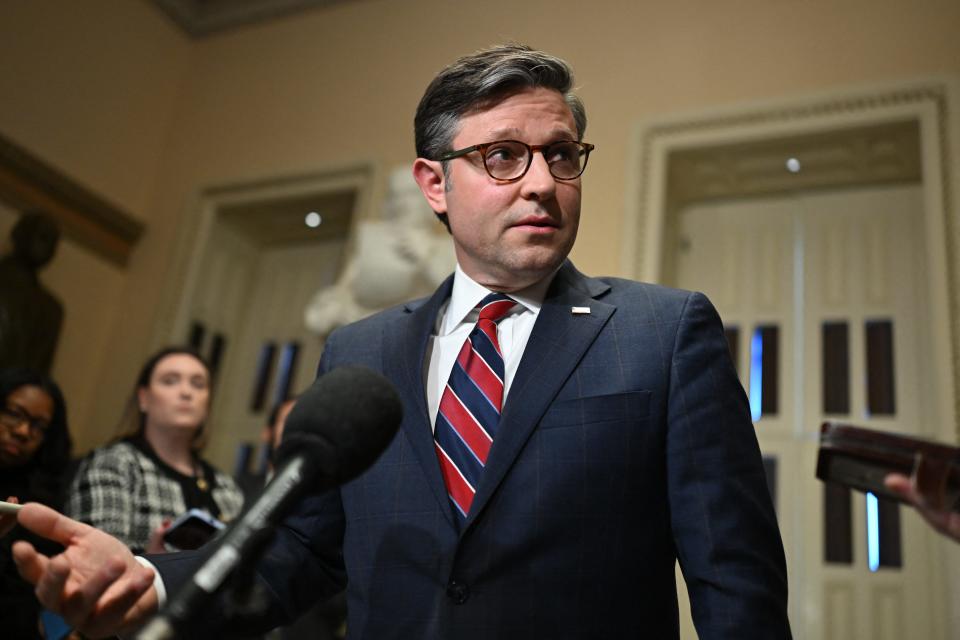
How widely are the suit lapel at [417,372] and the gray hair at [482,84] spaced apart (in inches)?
10.7

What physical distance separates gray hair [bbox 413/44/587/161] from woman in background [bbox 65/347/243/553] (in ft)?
5.58

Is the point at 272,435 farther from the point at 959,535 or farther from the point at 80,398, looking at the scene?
the point at 959,535

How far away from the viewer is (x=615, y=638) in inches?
49.8

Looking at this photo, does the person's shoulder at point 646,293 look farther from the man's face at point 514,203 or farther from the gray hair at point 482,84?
the gray hair at point 482,84

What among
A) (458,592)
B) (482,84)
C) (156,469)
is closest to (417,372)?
(458,592)

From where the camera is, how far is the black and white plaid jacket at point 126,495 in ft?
10.1

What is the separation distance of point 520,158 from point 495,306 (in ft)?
0.81

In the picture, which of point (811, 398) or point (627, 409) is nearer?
point (627, 409)

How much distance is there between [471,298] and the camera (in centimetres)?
162

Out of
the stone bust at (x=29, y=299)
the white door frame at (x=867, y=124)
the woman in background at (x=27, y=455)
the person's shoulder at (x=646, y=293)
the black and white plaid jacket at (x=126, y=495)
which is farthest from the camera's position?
the stone bust at (x=29, y=299)

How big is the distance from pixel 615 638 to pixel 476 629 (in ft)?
0.60

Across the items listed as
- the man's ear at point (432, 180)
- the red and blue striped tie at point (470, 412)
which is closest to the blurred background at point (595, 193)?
the man's ear at point (432, 180)

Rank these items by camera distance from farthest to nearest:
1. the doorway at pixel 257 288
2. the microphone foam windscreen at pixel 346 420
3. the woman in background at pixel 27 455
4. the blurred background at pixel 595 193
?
the doorway at pixel 257 288, the blurred background at pixel 595 193, the woman in background at pixel 27 455, the microphone foam windscreen at pixel 346 420

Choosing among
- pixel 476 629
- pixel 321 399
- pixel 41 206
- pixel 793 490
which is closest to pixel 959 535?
pixel 476 629
